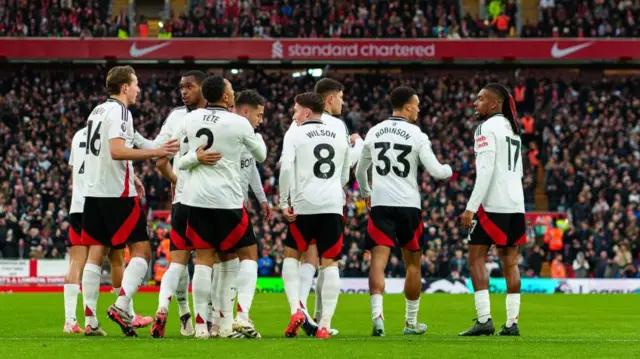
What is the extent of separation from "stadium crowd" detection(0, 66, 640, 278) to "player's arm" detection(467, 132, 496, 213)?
56.2 feet

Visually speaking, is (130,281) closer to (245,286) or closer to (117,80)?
(245,286)

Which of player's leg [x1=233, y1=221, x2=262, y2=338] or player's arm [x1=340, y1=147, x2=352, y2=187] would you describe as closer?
player's leg [x1=233, y1=221, x2=262, y2=338]

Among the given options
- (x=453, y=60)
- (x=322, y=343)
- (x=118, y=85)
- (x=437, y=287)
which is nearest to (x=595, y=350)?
(x=322, y=343)

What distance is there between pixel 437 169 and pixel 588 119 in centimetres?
2869

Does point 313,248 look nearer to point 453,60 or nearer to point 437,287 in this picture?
point 437,287

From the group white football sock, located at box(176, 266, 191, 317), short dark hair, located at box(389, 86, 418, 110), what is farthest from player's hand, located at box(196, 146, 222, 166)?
short dark hair, located at box(389, 86, 418, 110)

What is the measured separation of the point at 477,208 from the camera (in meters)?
11.5

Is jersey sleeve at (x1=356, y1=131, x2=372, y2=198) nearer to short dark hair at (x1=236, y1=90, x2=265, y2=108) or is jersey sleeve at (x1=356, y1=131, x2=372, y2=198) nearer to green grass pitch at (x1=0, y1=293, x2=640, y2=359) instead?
short dark hair at (x1=236, y1=90, x2=265, y2=108)

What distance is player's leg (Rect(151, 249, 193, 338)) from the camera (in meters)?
9.95

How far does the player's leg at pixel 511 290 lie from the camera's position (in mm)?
11484

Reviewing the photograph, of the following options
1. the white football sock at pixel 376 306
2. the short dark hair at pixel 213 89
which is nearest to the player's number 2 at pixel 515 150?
the white football sock at pixel 376 306

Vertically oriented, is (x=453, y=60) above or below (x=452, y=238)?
above

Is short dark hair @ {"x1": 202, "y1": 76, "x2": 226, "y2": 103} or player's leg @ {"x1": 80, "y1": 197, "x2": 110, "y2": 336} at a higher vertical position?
short dark hair @ {"x1": 202, "y1": 76, "x2": 226, "y2": 103}

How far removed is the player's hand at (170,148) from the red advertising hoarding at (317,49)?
31438mm
